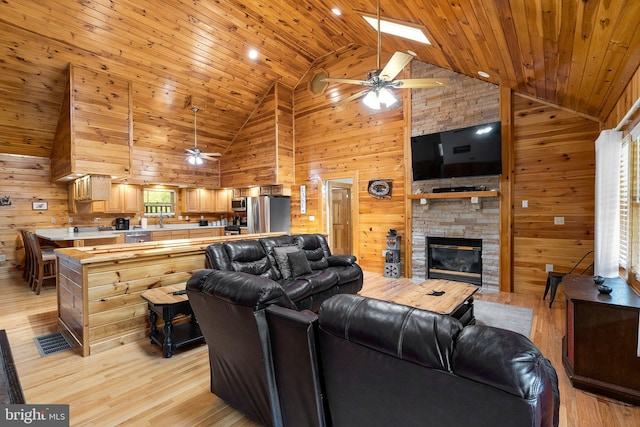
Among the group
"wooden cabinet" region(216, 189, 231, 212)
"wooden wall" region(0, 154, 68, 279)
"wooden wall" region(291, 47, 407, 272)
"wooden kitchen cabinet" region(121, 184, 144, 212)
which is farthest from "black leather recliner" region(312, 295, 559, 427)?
"wooden cabinet" region(216, 189, 231, 212)

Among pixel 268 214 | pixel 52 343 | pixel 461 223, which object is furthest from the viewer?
pixel 268 214

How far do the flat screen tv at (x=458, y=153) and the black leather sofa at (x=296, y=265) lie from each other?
2.27 metres

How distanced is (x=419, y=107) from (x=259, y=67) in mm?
3590

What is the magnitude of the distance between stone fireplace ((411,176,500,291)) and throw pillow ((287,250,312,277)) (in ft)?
8.63

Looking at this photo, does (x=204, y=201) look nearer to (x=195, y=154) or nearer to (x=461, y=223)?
(x=195, y=154)

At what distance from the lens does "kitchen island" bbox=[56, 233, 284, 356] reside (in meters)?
2.86

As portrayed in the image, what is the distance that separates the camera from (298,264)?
12.8ft

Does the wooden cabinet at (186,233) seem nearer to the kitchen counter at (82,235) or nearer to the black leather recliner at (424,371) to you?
the kitchen counter at (82,235)

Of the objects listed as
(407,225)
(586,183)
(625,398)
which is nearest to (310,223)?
(407,225)

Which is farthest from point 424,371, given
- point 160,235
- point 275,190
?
point 160,235

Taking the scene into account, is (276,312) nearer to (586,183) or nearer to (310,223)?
(586,183)

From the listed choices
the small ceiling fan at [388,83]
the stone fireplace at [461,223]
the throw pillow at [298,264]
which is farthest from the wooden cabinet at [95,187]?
the stone fireplace at [461,223]

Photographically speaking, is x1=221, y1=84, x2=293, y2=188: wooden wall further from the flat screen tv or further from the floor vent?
the floor vent

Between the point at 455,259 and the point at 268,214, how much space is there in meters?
4.23
